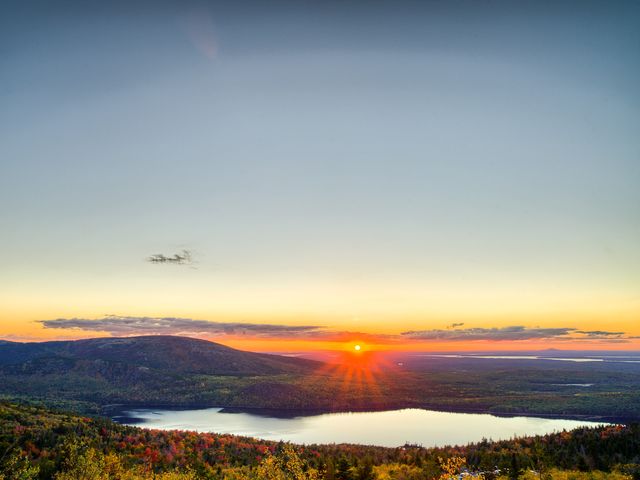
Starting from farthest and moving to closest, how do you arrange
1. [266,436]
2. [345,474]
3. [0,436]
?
[266,436]
[0,436]
[345,474]

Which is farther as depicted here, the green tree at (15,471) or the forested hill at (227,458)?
the forested hill at (227,458)

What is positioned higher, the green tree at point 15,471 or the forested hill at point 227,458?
the green tree at point 15,471

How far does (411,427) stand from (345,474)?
161397 mm

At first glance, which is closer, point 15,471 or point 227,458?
point 15,471

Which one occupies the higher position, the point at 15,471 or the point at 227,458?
the point at 15,471

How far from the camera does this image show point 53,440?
193ft

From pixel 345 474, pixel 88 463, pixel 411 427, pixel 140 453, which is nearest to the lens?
pixel 88 463

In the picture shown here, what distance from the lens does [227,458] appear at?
72.6 meters

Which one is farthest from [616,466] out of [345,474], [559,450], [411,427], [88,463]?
[411,427]

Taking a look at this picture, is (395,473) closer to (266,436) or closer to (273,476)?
(273,476)

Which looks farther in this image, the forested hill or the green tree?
the forested hill

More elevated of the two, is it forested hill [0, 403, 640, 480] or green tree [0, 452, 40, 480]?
green tree [0, 452, 40, 480]

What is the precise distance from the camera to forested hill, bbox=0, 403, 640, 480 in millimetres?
47375

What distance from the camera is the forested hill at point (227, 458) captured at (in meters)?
47.4
